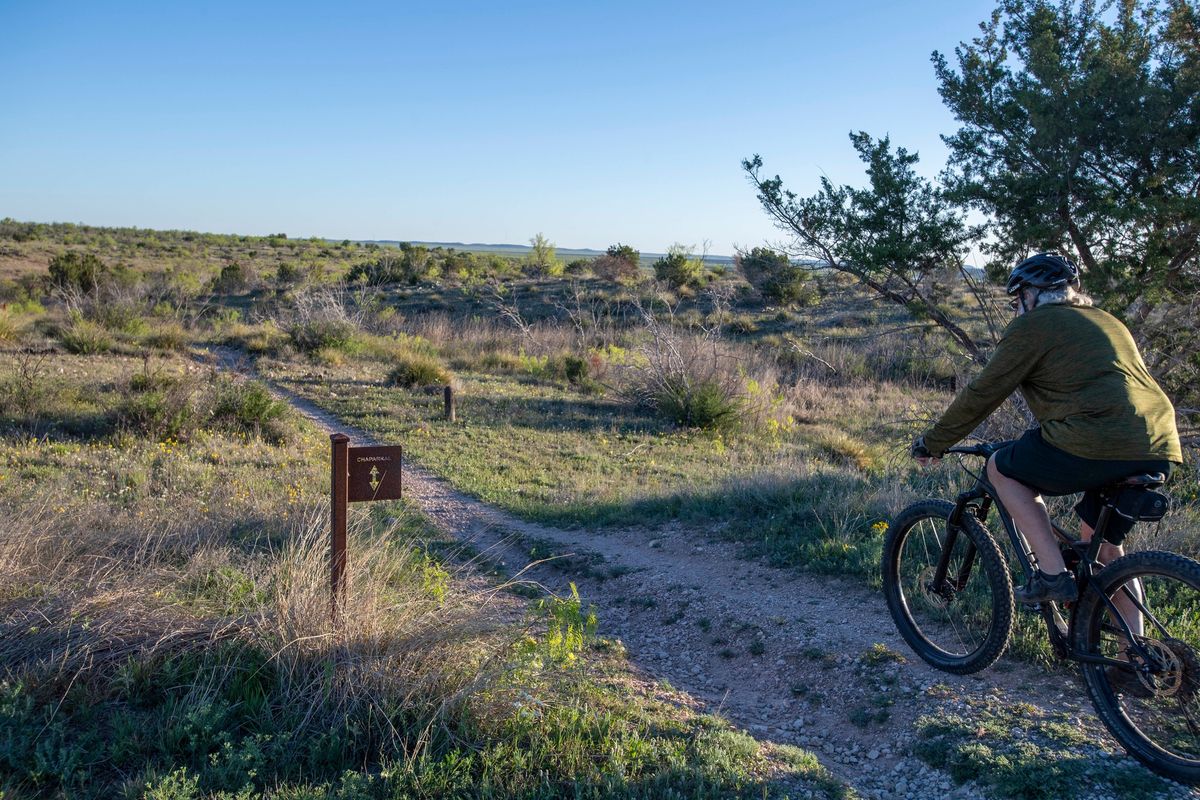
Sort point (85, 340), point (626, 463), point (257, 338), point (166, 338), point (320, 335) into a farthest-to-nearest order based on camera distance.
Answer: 1. point (257, 338)
2. point (320, 335)
3. point (166, 338)
4. point (85, 340)
5. point (626, 463)

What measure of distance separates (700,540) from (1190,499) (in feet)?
15.0

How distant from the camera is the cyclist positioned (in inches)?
138

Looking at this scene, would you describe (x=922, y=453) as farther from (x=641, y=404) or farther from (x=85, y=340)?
(x=85, y=340)

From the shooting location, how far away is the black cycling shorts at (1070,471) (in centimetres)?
353

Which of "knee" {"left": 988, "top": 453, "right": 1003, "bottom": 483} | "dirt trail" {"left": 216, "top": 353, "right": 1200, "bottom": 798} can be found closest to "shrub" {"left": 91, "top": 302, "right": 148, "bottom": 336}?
"dirt trail" {"left": 216, "top": 353, "right": 1200, "bottom": 798}

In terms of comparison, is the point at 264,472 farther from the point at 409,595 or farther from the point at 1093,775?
the point at 1093,775

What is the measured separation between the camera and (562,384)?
18.4 meters

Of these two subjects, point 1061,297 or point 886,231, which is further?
point 886,231

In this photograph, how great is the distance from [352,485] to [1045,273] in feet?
11.1

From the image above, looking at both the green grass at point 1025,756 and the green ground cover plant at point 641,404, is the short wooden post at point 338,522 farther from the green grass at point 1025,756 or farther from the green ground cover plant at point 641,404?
the green ground cover plant at point 641,404

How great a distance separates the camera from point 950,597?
4676 millimetres

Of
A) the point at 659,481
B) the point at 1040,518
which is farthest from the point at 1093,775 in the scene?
the point at 659,481

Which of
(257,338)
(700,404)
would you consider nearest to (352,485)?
(700,404)

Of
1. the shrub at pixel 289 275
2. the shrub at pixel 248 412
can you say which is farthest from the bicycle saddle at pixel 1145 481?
the shrub at pixel 289 275
